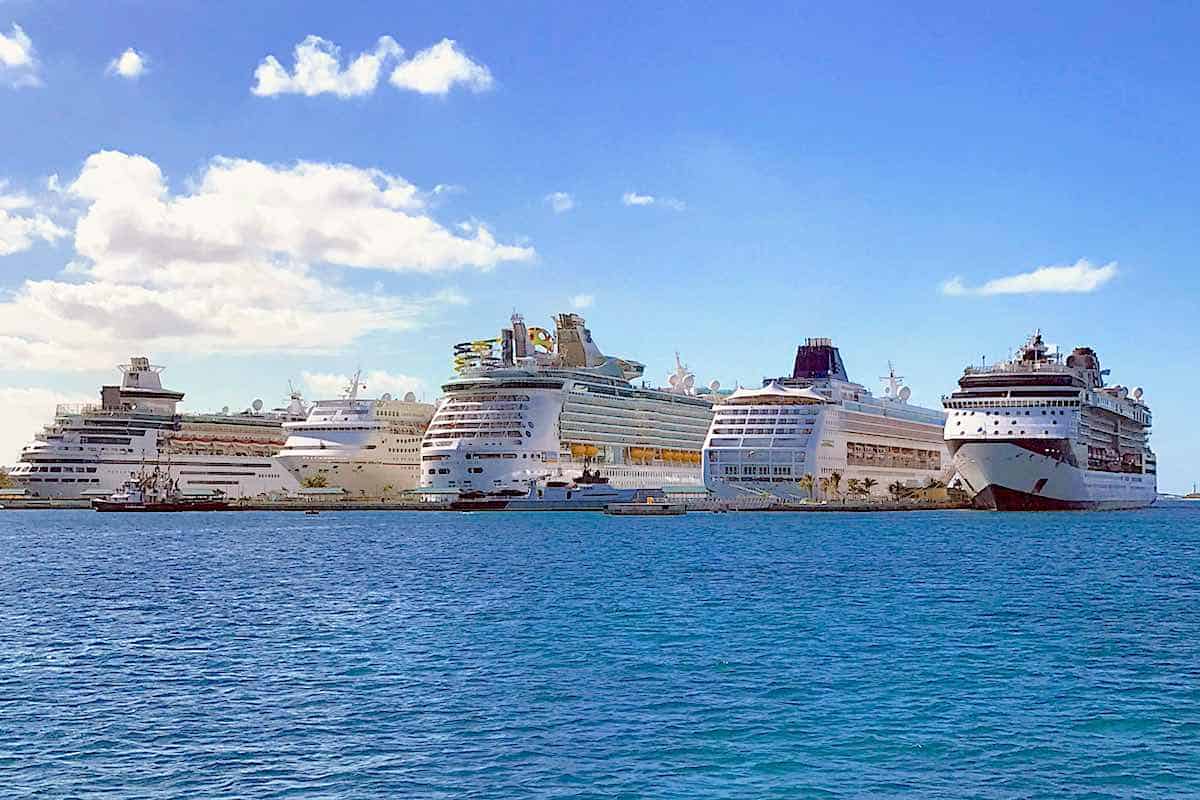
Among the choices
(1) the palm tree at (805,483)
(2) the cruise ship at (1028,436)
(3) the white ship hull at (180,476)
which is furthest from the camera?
(3) the white ship hull at (180,476)

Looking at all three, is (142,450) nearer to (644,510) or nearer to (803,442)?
(644,510)

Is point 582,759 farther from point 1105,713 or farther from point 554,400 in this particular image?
point 554,400

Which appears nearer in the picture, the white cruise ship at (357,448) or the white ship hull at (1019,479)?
the white ship hull at (1019,479)

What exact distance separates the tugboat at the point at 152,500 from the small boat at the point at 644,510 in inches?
1926

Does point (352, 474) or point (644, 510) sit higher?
point (352, 474)

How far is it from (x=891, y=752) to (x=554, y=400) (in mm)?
117942

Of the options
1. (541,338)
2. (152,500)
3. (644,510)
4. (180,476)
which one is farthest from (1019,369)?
(180,476)

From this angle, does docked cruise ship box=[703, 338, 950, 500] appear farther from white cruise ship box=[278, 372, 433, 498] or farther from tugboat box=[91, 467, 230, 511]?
tugboat box=[91, 467, 230, 511]

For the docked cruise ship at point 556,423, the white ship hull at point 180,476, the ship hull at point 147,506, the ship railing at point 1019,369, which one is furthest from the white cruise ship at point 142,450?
the ship railing at point 1019,369

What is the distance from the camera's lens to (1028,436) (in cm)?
10444

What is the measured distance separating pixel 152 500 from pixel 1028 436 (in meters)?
93.1

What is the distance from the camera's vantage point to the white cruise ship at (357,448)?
162m

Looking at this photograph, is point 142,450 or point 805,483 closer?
point 805,483

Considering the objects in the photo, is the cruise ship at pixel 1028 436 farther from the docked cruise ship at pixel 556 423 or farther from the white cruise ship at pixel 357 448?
the white cruise ship at pixel 357 448
